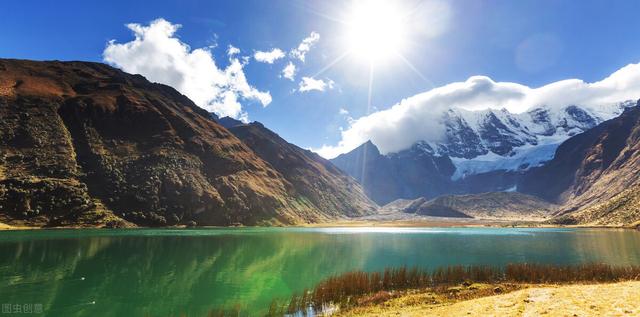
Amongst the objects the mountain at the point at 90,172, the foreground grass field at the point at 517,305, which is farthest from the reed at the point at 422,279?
the mountain at the point at 90,172

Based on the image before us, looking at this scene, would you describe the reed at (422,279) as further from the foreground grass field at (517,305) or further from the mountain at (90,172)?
the mountain at (90,172)

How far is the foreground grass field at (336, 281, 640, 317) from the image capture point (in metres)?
19.8

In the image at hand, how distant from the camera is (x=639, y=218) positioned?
158000 millimetres

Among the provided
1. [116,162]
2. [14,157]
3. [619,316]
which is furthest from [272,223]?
[619,316]

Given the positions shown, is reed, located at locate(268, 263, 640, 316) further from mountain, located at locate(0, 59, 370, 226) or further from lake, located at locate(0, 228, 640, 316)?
mountain, located at locate(0, 59, 370, 226)

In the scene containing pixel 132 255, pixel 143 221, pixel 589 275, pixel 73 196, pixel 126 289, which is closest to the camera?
pixel 126 289

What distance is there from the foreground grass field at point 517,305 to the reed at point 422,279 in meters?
2.67

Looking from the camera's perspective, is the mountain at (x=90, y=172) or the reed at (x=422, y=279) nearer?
the reed at (x=422, y=279)

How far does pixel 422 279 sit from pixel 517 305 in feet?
50.4

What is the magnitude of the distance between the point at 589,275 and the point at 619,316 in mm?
26597

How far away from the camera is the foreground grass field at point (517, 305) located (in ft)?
64.8

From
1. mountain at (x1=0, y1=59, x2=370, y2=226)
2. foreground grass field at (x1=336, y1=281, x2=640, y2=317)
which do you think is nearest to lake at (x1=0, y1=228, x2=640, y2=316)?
foreground grass field at (x1=336, y1=281, x2=640, y2=317)

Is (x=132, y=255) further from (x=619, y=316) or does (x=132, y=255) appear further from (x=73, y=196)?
(x=73, y=196)

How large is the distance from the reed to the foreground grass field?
2.67 metres
